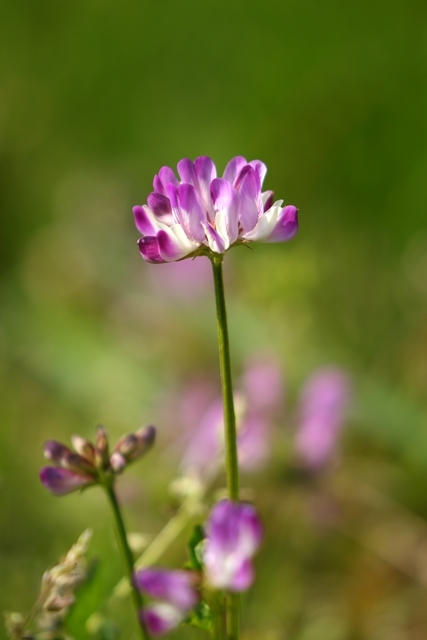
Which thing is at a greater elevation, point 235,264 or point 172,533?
point 235,264

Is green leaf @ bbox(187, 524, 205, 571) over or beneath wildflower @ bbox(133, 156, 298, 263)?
beneath

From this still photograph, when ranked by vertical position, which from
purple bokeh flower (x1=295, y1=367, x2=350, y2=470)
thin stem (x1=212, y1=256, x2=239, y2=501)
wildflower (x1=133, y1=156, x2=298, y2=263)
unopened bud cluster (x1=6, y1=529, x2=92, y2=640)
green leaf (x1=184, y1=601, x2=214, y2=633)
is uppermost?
wildflower (x1=133, y1=156, x2=298, y2=263)

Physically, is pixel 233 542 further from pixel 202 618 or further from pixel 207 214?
pixel 207 214

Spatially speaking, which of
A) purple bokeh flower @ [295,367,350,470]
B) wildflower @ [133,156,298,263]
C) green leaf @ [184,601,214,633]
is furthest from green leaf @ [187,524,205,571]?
purple bokeh flower @ [295,367,350,470]

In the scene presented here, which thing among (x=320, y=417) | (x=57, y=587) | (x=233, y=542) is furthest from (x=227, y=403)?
(x=320, y=417)

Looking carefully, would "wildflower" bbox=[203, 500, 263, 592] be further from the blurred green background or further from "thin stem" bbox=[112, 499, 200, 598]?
the blurred green background

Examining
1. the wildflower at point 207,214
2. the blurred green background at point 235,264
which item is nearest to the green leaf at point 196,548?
the wildflower at point 207,214
